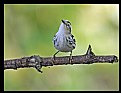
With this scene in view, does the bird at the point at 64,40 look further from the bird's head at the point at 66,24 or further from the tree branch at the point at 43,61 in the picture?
the tree branch at the point at 43,61

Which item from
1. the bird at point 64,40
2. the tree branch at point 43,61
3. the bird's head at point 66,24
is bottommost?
the tree branch at point 43,61

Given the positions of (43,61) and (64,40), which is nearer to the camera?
(43,61)

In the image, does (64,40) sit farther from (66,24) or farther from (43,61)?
(43,61)

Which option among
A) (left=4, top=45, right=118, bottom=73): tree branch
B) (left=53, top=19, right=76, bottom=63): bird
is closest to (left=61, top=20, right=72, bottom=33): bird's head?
(left=53, top=19, right=76, bottom=63): bird

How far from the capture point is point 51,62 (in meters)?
1.67

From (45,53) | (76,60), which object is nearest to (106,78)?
(45,53)

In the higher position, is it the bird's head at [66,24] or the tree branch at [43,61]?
the bird's head at [66,24]

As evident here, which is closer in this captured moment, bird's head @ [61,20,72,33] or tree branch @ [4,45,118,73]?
tree branch @ [4,45,118,73]

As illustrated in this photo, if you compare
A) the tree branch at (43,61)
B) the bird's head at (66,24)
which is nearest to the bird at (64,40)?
the bird's head at (66,24)

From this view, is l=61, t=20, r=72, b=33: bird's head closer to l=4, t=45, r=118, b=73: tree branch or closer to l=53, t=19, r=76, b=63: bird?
l=53, t=19, r=76, b=63: bird

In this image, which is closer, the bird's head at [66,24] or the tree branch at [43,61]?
the tree branch at [43,61]

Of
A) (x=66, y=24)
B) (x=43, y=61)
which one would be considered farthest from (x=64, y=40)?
(x=43, y=61)

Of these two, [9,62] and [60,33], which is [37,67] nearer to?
[9,62]

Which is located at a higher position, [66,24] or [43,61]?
[66,24]
